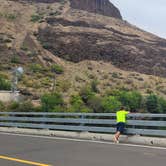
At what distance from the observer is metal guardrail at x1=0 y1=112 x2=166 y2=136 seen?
15977 mm

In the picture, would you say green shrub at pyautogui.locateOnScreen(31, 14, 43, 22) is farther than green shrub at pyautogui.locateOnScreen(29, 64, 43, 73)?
Yes

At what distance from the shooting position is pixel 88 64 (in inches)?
4486

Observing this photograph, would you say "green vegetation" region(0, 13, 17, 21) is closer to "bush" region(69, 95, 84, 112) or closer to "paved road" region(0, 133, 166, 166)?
"bush" region(69, 95, 84, 112)

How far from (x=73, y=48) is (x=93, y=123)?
103 m

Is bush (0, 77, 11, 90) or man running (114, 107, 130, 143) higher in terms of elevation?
bush (0, 77, 11, 90)

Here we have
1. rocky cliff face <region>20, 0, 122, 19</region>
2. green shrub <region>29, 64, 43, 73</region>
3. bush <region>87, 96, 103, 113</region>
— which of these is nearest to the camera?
bush <region>87, 96, 103, 113</region>

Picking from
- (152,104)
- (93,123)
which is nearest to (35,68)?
(152,104)

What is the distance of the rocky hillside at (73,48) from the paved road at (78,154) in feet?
227

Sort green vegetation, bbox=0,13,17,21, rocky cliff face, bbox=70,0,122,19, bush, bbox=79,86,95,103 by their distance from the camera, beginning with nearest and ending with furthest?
bush, bbox=79,86,95,103 < green vegetation, bbox=0,13,17,21 < rocky cliff face, bbox=70,0,122,19

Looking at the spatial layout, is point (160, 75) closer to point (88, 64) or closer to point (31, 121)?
point (88, 64)

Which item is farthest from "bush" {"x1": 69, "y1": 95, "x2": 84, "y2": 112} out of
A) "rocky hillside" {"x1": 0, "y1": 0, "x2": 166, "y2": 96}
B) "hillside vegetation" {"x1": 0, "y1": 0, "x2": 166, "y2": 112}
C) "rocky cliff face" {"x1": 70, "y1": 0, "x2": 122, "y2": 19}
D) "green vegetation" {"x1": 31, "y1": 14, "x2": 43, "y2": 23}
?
"rocky cliff face" {"x1": 70, "y1": 0, "x2": 122, "y2": 19}

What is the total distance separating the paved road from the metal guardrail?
142 centimetres

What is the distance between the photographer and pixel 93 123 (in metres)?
18.7

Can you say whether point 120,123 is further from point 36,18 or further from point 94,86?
point 36,18
